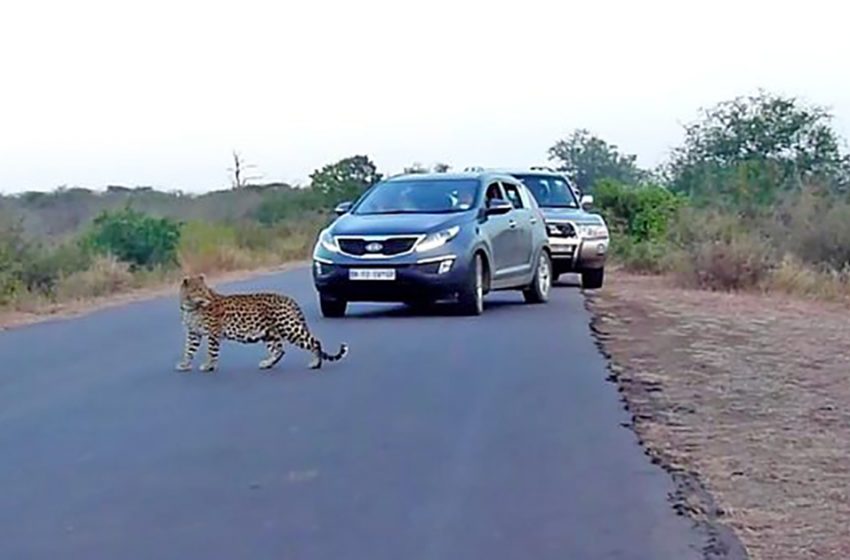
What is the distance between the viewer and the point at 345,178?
213ft

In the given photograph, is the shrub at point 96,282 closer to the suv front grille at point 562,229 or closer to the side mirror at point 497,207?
the suv front grille at point 562,229

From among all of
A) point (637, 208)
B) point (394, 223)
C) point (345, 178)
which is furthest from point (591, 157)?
point (394, 223)

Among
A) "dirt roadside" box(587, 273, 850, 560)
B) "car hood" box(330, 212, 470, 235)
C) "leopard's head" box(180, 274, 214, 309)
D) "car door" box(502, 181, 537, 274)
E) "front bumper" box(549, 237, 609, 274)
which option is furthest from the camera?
"front bumper" box(549, 237, 609, 274)

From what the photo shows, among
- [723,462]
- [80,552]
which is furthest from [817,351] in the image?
[80,552]

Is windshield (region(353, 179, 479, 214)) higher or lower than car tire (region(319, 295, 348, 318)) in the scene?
higher

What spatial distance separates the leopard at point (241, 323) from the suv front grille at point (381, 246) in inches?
202

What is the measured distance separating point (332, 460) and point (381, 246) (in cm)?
969

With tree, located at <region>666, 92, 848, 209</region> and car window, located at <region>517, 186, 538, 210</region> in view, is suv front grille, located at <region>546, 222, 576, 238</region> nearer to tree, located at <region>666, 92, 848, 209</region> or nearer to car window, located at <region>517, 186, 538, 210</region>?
car window, located at <region>517, 186, 538, 210</region>

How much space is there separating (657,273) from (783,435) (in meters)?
21.7

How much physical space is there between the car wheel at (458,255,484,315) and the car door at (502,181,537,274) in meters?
1.60

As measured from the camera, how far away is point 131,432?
991cm

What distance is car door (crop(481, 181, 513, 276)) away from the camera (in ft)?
64.4

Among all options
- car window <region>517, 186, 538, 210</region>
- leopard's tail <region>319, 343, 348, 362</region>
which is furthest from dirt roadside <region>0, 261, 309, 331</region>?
leopard's tail <region>319, 343, 348, 362</region>

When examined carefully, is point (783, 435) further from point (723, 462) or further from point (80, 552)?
point (80, 552)
